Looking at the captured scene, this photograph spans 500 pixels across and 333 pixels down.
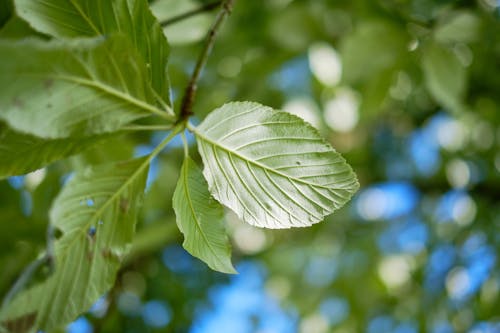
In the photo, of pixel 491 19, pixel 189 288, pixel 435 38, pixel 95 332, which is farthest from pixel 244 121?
pixel 189 288

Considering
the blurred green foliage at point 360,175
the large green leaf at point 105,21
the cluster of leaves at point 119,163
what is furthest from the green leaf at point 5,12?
the blurred green foliage at point 360,175

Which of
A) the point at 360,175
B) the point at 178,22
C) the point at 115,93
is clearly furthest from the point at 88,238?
the point at 360,175

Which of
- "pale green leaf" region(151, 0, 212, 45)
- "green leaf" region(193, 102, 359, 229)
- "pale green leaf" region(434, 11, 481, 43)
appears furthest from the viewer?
"pale green leaf" region(434, 11, 481, 43)

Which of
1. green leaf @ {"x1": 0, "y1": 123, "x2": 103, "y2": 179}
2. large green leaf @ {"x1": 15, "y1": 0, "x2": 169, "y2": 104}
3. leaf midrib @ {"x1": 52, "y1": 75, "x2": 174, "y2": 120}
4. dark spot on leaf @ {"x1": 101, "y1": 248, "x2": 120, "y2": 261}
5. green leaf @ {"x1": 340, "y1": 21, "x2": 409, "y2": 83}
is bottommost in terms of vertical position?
green leaf @ {"x1": 340, "y1": 21, "x2": 409, "y2": 83}

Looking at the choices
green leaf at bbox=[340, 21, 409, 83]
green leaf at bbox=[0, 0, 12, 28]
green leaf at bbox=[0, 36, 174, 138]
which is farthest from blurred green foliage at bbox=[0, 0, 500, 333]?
green leaf at bbox=[0, 36, 174, 138]

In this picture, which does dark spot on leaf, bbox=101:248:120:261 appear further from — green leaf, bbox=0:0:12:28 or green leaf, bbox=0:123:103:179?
green leaf, bbox=0:0:12:28

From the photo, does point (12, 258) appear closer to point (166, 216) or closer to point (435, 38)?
point (166, 216)

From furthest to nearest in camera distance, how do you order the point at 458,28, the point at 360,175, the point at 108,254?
the point at 360,175
the point at 458,28
the point at 108,254

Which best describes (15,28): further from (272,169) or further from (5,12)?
(272,169)
